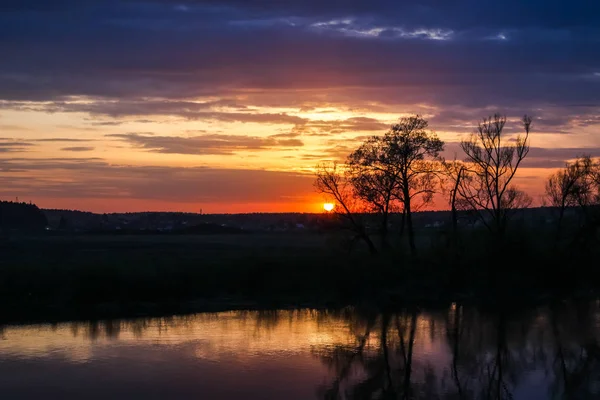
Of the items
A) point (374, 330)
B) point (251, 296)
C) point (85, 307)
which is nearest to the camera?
point (374, 330)

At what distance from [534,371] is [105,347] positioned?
12089 mm

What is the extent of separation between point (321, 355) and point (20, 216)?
104 metres

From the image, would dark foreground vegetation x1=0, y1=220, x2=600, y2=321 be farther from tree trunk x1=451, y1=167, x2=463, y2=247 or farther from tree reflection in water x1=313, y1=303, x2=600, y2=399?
tree reflection in water x1=313, y1=303, x2=600, y2=399

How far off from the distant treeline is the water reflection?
88667 mm

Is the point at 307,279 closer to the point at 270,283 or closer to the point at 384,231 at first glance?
the point at 270,283

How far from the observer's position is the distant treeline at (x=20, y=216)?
11054cm

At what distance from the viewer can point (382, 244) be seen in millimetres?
41125

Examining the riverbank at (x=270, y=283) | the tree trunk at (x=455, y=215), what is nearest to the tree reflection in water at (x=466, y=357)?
the riverbank at (x=270, y=283)

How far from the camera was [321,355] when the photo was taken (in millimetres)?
20641

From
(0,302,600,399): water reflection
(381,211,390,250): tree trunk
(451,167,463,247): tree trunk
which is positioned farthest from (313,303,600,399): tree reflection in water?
(451,167,463,247): tree trunk

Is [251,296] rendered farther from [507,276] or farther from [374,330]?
[507,276]

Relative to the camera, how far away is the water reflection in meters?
16.8

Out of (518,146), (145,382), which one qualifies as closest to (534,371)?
(145,382)

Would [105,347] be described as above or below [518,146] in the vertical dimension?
below
